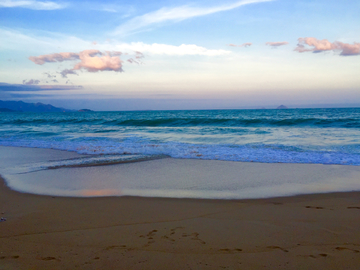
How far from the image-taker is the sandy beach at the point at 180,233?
2768mm

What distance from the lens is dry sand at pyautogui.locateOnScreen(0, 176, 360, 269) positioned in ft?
9.08

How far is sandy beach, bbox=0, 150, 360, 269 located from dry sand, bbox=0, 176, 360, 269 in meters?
0.01

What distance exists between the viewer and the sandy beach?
277cm

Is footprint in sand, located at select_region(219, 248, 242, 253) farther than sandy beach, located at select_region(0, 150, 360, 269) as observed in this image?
Yes

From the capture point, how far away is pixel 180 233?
11.2 ft

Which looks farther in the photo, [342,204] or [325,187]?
[325,187]

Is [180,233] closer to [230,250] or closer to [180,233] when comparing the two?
[180,233]

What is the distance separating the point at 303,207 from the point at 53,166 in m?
7.39

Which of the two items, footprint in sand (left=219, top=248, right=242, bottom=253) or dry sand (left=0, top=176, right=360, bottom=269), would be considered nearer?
dry sand (left=0, top=176, right=360, bottom=269)

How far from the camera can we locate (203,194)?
203 inches

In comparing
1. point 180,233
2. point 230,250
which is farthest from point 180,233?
point 230,250

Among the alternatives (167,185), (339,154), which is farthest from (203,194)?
(339,154)

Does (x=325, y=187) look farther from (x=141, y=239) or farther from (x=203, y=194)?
(x=141, y=239)

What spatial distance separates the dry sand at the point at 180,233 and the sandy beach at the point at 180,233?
0.04 ft
